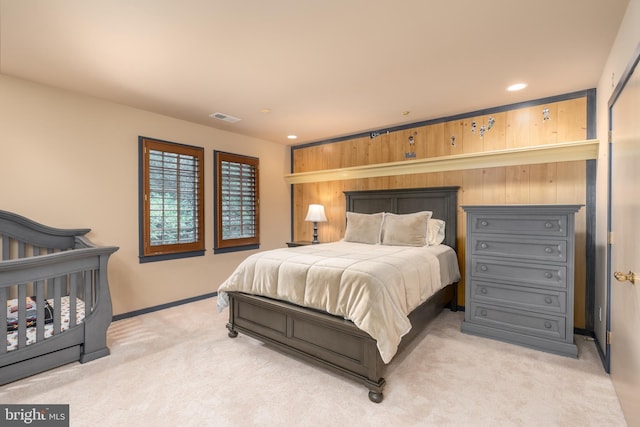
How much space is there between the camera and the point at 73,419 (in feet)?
5.89

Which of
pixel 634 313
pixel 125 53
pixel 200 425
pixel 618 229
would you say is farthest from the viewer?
pixel 125 53

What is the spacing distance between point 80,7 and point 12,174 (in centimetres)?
192

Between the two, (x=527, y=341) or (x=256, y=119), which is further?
(x=256, y=119)

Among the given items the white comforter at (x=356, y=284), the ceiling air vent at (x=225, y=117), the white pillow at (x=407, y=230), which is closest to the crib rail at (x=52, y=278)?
the white comforter at (x=356, y=284)

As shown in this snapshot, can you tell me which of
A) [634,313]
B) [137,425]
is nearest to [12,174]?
[137,425]

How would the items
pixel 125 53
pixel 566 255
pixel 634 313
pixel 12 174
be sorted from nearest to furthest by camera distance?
pixel 634 313 → pixel 125 53 → pixel 566 255 → pixel 12 174

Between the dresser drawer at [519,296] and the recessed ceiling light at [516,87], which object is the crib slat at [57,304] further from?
the recessed ceiling light at [516,87]

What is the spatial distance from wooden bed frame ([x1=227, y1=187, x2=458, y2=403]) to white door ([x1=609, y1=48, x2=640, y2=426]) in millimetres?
1317

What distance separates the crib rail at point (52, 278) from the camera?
2.17m

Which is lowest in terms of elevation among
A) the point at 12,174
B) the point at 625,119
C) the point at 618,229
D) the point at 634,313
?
the point at 634,313

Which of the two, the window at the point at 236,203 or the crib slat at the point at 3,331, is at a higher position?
the window at the point at 236,203

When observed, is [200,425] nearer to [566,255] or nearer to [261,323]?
[261,323]

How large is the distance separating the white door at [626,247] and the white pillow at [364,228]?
225 cm
